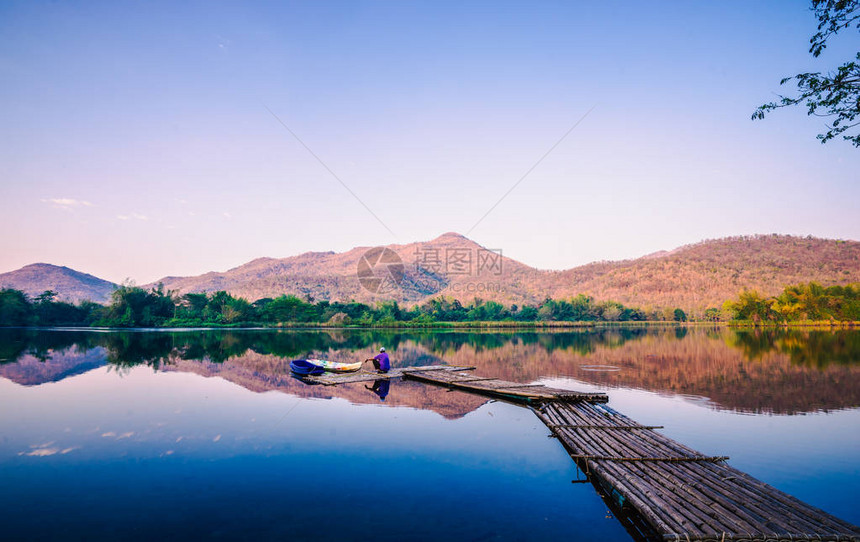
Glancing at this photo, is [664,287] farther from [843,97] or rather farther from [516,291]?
[843,97]

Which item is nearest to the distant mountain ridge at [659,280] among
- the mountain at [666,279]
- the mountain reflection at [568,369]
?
the mountain at [666,279]

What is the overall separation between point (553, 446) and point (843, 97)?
9.63 m

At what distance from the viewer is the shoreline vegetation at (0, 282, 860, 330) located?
77500mm

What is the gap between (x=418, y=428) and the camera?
12648 mm

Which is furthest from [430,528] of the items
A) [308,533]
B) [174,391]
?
[174,391]

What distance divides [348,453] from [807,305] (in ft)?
345

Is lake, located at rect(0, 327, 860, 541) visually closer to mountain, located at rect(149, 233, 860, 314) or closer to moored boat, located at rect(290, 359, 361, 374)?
moored boat, located at rect(290, 359, 361, 374)

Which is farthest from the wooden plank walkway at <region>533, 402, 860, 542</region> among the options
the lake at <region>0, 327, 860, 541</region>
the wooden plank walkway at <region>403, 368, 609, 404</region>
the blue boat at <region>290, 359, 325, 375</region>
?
the blue boat at <region>290, 359, 325, 375</region>

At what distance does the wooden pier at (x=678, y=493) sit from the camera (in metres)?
5.75

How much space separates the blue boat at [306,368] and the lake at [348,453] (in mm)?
1176

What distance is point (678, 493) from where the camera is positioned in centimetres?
705

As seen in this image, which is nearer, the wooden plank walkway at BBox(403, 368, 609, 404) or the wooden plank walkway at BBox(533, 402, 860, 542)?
the wooden plank walkway at BBox(533, 402, 860, 542)

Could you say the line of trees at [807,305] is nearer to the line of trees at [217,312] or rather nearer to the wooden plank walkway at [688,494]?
the line of trees at [217,312]

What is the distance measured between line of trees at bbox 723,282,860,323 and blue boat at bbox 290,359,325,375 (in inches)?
3777
